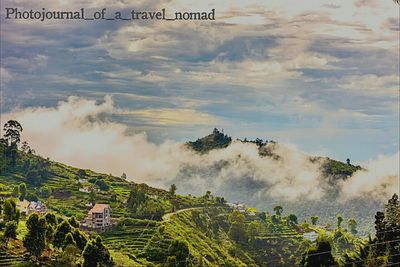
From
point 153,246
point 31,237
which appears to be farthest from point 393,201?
point 153,246

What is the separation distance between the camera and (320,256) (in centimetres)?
2525

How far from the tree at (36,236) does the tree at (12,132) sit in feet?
93.0

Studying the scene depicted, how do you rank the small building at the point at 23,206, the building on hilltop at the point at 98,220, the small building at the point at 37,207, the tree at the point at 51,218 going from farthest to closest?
the small building at the point at 37,207 < the small building at the point at 23,206 < the building on hilltop at the point at 98,220 < the tree at the point at 51,218

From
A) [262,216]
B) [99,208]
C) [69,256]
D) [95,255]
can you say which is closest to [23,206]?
[99,208]

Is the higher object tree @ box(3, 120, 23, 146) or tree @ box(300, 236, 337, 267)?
tree @ box(3, 120, 23, 146)

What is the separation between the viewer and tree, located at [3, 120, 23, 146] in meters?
57.8

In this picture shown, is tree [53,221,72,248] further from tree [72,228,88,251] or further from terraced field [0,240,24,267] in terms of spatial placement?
terraced field [0,240,24,267]

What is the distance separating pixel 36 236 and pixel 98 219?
1771 cm

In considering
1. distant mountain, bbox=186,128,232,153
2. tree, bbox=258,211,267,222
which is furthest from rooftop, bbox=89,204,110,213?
distant mountain, bbox=186,128,232,153

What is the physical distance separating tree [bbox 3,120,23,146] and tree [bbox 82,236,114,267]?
1195 inches

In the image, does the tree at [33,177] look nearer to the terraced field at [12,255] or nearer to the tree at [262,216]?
the tree at [262,216]

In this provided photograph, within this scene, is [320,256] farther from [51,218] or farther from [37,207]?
[37,207]

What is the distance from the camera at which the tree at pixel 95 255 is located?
2900 centimetres

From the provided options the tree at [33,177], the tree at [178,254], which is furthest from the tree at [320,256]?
the tree at [33,177]
